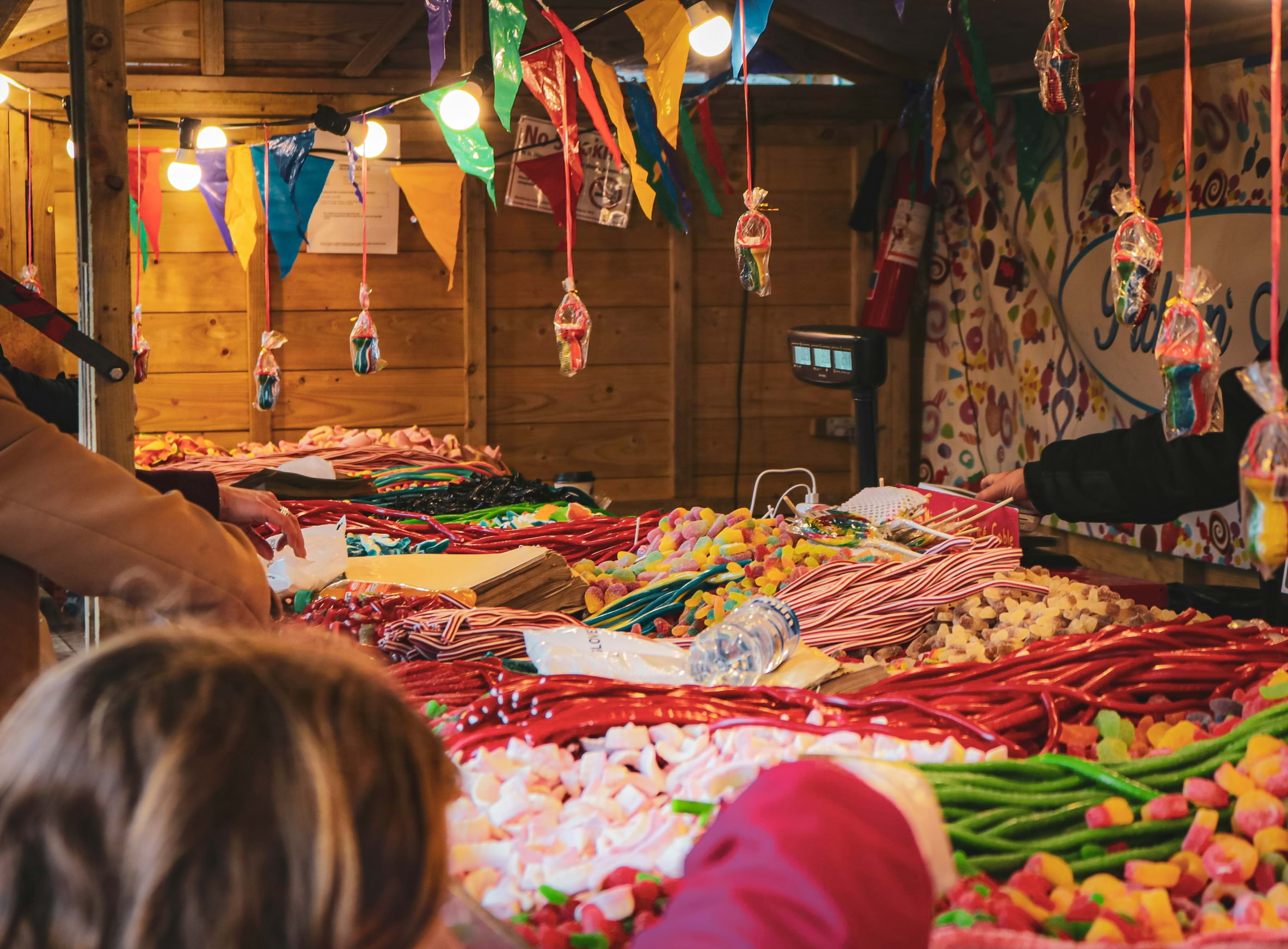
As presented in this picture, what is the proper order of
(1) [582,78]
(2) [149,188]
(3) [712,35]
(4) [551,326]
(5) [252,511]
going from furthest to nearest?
(4) [551,326] → (2) [149,188] → (3) [712,35] → (1) [582,78] → (5) [252,511]

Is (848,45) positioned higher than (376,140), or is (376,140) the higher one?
(848,45)

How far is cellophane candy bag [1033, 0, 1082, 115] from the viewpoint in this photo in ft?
5.98

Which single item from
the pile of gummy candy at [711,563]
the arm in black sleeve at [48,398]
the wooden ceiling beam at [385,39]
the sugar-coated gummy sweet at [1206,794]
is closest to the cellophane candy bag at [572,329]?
the pile of gummy candy at [711,563]

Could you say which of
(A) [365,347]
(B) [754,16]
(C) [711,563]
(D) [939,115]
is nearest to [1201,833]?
(C) [711,563]

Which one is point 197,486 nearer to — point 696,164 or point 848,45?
point 696,164

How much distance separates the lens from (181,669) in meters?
0.63

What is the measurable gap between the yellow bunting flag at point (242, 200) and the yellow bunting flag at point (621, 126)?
2070 mm

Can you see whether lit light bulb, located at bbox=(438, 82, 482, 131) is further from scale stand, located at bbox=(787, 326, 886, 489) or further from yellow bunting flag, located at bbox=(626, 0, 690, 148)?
scale stand, located at bbox=(787, 326, 886, 489)

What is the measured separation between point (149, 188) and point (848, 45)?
3.07 metres

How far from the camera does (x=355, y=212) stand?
5438mm

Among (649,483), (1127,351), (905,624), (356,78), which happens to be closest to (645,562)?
(905,624)

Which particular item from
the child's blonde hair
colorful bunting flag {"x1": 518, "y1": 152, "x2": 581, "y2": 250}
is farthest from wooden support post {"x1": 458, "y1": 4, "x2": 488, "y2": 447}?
the child's blonde hair

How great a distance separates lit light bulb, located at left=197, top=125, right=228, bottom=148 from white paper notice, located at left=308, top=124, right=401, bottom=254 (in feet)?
2.87

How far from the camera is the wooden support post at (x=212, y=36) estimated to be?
17.1 ft
